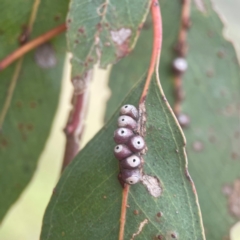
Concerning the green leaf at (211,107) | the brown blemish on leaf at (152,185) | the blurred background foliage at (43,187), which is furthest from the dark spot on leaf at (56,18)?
the blurred background foliage at (43,187)

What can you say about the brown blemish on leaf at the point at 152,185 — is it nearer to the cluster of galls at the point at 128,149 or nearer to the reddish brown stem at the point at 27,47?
the cluster of galls at the point at 128,149

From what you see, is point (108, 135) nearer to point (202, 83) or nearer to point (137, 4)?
point (137, 4)

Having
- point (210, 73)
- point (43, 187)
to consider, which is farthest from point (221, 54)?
point (43, 187)

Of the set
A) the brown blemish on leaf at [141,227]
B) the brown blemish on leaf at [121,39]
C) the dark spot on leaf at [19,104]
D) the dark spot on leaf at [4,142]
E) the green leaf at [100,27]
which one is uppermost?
the green leaf at [100,27]

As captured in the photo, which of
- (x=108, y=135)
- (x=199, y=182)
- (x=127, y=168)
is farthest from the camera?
(x=199, y=182)

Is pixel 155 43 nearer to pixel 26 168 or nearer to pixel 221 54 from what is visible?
pixel 221 54

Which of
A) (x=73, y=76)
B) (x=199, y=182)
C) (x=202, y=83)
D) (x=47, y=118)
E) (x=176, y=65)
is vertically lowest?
(x=199, y=182)

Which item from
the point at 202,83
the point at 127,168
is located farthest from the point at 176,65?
the point at 127,168
